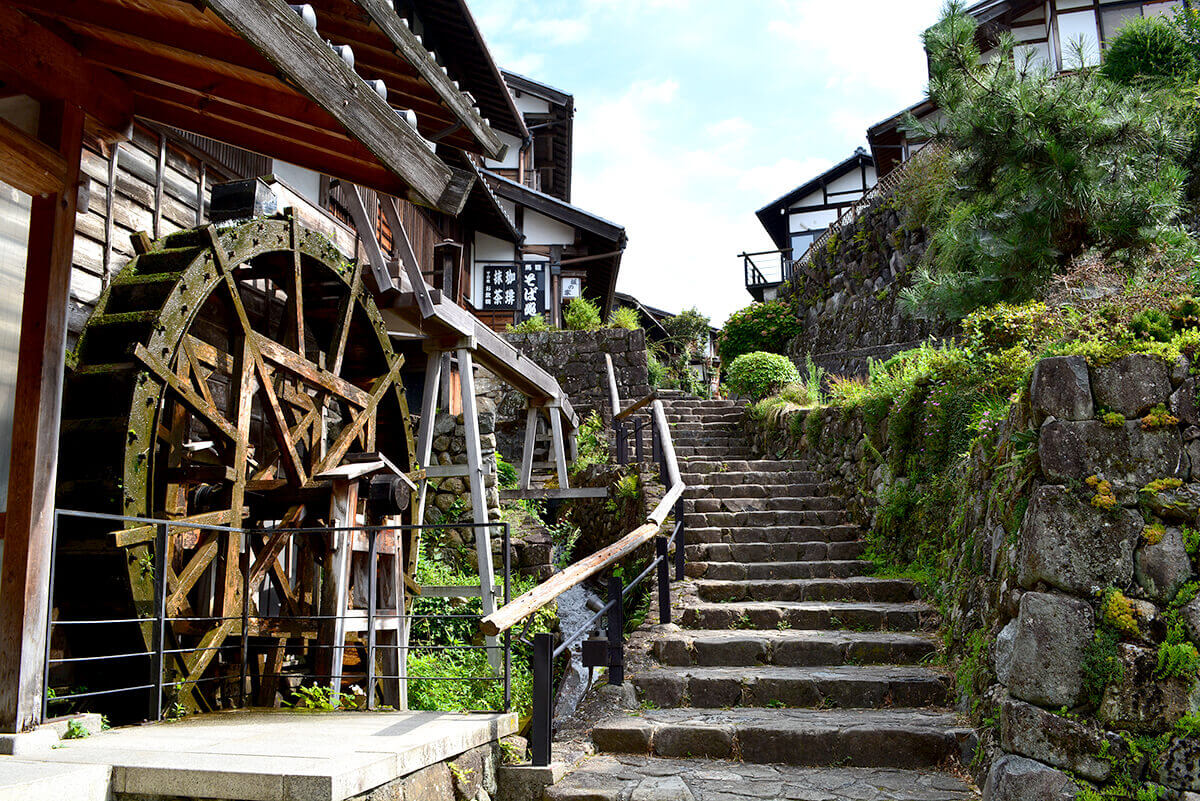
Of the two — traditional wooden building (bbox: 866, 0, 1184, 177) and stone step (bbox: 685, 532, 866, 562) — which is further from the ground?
traditional wooden building (bbox: 866, 0, 1184, 177)

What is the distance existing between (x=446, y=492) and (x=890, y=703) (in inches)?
266

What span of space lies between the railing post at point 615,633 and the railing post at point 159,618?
234 centimetres

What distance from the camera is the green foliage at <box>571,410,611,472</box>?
13.1 m

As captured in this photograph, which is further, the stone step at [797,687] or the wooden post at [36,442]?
the stone step at [797,687]

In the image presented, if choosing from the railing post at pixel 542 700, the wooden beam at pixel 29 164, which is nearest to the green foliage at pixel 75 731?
the railing post at pixel 542 700

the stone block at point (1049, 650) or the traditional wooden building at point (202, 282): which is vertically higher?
the traditional wooden building at point (202, 282)

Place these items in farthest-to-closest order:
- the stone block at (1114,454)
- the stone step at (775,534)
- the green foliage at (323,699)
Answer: the stone step at (775,534), the green foliage at (323,699), the stone block at (1114,454)

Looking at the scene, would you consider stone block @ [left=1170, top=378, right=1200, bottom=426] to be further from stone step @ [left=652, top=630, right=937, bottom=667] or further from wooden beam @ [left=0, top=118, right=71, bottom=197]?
wooden beam @ [left=0, top=118, right=71, bottom=197]

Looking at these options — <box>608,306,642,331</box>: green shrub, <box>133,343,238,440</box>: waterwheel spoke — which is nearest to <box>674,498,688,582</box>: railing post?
<box>133,343,238,440</box>: waterwheel spoke

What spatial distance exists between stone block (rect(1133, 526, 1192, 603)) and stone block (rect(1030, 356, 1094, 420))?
65 cm

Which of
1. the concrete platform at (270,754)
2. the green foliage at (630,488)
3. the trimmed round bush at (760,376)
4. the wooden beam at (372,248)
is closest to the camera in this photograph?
the concrete platform at (270,754)

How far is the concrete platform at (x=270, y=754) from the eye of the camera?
2.82 meters

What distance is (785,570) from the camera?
23.2 feet

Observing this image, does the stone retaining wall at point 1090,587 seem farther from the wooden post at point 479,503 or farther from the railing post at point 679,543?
the wooden post at point 479,503
